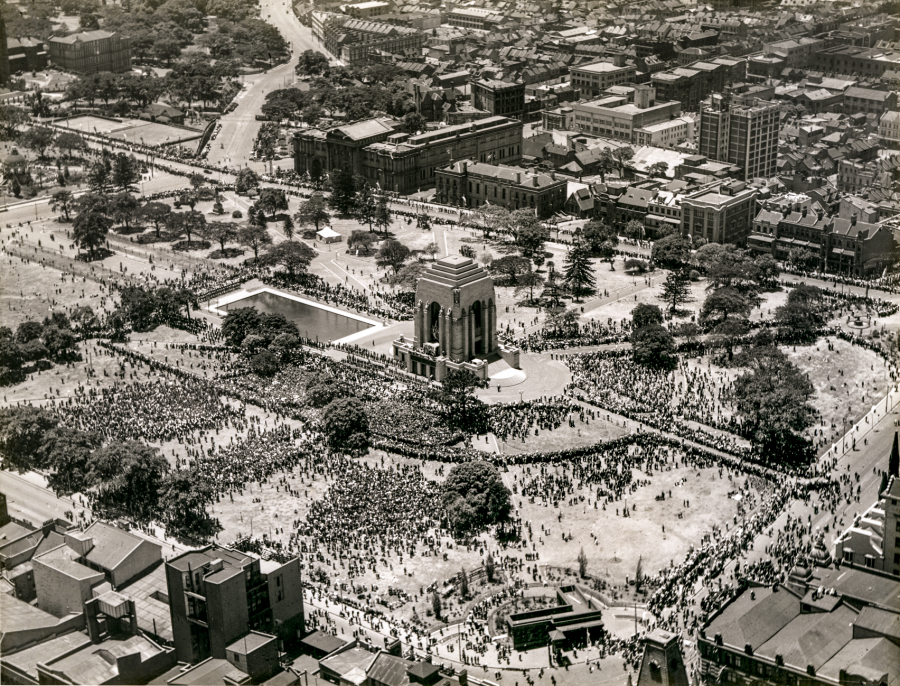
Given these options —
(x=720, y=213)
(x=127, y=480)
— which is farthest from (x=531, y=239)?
(x=127, y=480)

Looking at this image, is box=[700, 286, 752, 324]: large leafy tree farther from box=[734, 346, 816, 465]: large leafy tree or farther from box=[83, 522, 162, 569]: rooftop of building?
box=[83, 522, 162, 569]: rooftop of building

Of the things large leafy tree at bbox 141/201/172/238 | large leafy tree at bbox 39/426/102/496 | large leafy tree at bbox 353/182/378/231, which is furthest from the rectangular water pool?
large leafy tree at bbox 39/426/102/496

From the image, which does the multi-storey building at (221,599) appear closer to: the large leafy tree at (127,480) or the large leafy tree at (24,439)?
the large leafy tree at (127,480)

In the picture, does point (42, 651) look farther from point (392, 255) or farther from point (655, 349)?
point (392, 255)

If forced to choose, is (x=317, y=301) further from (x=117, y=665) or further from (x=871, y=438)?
(x=117, y=665)

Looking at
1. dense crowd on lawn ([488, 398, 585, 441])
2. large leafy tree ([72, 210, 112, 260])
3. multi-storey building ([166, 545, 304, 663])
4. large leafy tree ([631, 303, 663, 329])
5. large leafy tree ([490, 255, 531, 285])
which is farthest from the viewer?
large leafy tree ([72, 210, 112, 260])

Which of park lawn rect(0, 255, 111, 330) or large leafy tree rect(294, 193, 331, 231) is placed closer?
park lawn rect(0, 255, 111, 330)
